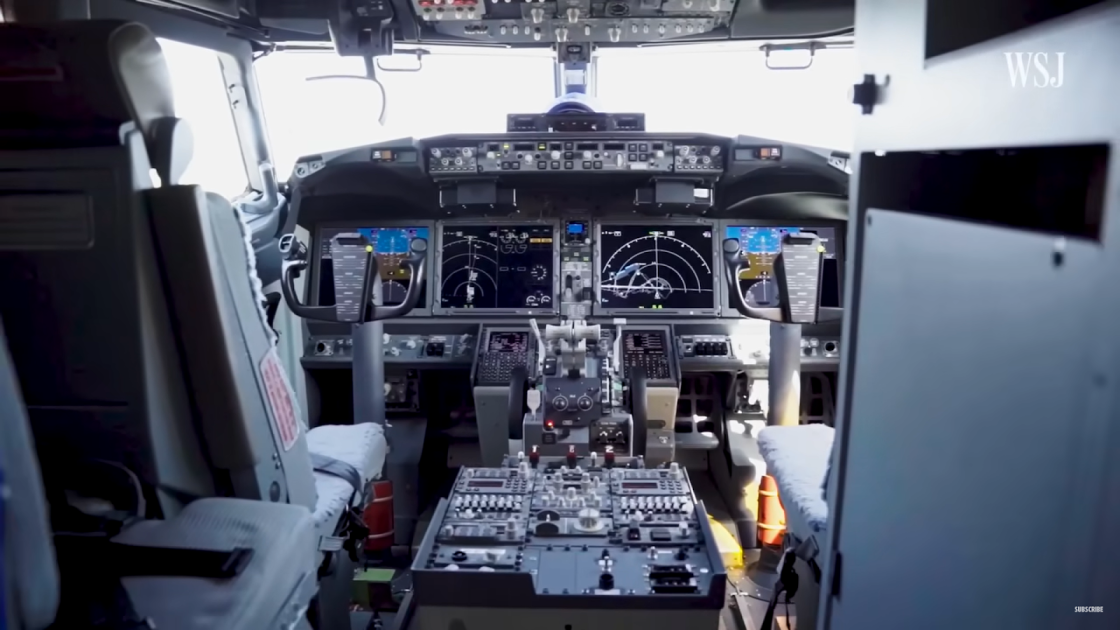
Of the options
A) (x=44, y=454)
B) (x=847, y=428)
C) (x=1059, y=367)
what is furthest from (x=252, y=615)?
(x=1059, y=367)

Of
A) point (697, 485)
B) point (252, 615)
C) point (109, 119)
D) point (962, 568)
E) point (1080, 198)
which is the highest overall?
point (109, 119)

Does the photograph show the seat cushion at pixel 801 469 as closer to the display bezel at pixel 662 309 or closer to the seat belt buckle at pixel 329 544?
the seat belt buckle at pixel 329 544

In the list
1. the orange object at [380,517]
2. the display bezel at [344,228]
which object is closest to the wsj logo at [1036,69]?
the orange object at [380,517]

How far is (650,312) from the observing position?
3.98 meters

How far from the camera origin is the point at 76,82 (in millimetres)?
1426

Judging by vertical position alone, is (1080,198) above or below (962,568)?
above

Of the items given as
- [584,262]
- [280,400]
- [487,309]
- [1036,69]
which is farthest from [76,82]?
[584,262]

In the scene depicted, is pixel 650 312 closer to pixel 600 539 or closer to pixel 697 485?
pixel 697 485

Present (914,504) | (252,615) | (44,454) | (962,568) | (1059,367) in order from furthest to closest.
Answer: (44,454) < (252,615) < (914,504) < (962,568) < (1059,367)

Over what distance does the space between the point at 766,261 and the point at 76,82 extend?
3.18 metres

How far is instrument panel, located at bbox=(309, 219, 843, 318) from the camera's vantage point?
3982mm

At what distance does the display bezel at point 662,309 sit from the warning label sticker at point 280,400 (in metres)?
2.22

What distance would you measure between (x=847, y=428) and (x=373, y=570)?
222 cm

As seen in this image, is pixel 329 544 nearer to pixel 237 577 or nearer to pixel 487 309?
pixel 237 577
